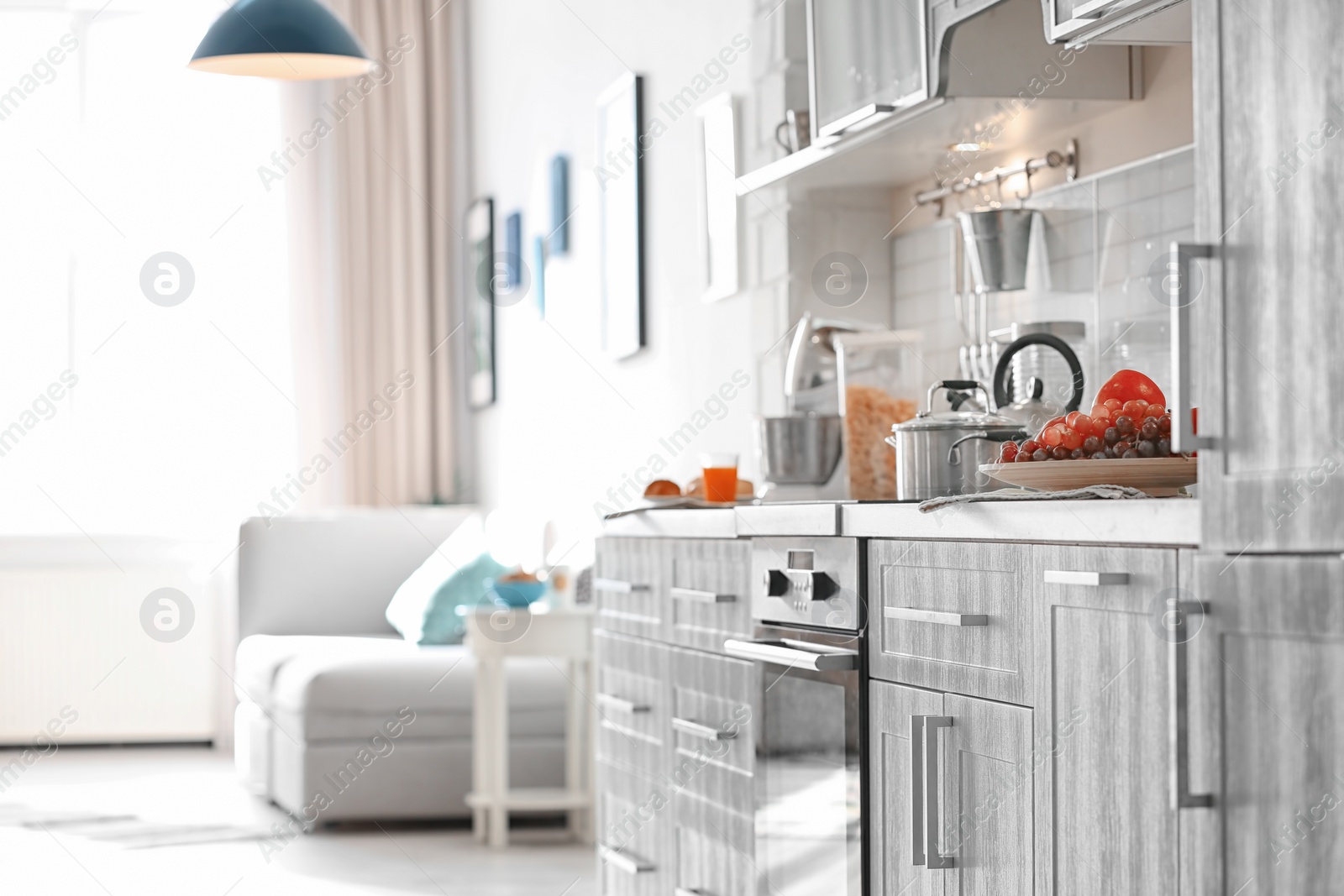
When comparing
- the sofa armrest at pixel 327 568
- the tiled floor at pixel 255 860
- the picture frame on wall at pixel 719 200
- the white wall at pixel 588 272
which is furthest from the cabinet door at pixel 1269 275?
the sofa armrest at pixel 327 568

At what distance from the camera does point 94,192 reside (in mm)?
6094

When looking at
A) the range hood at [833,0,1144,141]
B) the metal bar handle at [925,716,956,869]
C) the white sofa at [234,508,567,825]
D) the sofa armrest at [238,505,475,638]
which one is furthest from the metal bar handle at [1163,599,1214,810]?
the sofa armrest at [238,505,475,638]

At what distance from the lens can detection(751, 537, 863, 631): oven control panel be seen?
78.9 inches

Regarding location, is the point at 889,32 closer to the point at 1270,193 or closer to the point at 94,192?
the point at 1270,193

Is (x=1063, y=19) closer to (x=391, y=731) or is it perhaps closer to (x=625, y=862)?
(x=625, y=862)

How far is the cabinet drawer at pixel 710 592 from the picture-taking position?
236 centimetres

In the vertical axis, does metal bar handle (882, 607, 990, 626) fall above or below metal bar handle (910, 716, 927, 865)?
above

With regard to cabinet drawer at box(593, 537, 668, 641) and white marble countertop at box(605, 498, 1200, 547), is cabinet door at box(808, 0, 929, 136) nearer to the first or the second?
white marble countertop at box(605, 498, 1200, 547)

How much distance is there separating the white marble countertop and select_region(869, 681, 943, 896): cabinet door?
0.67 ft

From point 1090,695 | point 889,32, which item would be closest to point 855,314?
point 889,32

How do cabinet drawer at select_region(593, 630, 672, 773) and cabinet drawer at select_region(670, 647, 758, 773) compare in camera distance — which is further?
cabinet drawer at select_region(593, 630, 672, 773)

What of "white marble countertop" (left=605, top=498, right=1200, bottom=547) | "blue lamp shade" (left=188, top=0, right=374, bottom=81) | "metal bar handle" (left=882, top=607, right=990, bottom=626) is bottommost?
"metal bar handle" (left=882, top=607, right=990, bottom=626)

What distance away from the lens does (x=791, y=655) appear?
209 centimetres

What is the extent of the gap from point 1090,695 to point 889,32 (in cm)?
131
